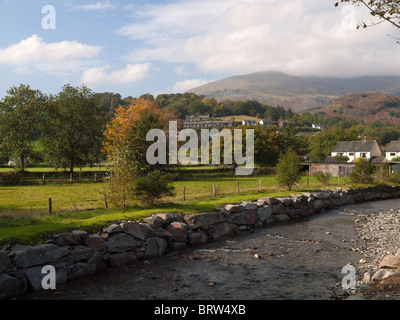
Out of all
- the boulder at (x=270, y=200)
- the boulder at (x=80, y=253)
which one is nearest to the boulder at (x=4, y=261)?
the boulder at (x=80, y=253)

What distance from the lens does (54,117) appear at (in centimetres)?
4850

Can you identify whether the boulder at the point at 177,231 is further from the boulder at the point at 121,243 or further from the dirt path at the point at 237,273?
the boulder at the point at 121,243

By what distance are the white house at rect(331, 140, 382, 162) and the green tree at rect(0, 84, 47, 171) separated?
7587cm

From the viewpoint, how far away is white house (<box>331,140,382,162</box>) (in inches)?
3546

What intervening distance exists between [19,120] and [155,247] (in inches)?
1623

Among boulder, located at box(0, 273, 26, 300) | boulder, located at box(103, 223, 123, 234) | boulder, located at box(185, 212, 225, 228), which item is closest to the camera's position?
boulder, located at box(0, 273, 26, 300)

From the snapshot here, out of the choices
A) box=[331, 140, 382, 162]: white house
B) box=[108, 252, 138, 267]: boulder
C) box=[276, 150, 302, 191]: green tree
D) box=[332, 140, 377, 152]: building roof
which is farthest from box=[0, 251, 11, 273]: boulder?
box=[332, 140, 377, 152]: building roof

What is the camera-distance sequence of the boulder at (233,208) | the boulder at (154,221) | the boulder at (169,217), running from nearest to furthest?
the boulder at (154,221), the boulder at (169,217), the boulder at (233,208)

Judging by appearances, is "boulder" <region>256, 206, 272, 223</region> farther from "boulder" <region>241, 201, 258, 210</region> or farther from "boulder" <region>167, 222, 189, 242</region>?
"boulder" <region>167, 222, 189, 242</region>

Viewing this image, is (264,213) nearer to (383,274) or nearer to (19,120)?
(383,274)

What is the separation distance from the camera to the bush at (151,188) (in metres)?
18.0

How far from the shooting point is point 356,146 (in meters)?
92.0

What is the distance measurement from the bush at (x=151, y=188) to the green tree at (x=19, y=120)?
1368 inches

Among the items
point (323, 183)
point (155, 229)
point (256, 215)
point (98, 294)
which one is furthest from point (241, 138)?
point (98, 294)
